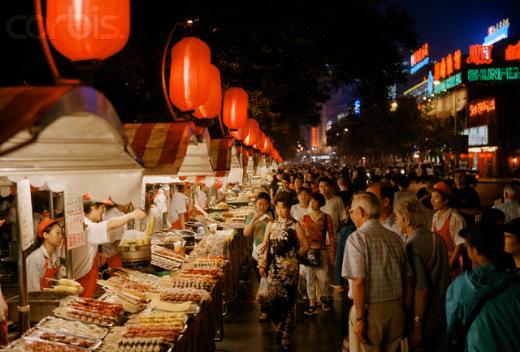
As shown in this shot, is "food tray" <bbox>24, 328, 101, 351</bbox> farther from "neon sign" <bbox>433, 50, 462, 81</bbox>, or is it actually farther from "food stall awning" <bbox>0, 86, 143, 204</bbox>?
"neon sign" <bbox>433, 50, 462, 81</bbox>

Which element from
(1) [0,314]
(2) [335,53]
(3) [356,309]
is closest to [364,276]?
(3) [356,309]

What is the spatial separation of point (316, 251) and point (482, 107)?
59.9 meters

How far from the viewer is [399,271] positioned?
5340 millimetres

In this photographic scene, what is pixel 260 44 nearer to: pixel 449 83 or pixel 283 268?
pixel 283 268

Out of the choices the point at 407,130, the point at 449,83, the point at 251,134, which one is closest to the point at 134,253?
the point at 251,134

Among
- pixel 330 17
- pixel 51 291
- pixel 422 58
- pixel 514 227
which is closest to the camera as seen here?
pixel 514 227

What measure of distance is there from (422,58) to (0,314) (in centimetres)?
13933

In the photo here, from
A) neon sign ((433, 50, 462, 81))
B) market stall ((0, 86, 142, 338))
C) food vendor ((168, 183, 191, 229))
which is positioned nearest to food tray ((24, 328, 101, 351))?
market stall ((0, 86, 142, 338))

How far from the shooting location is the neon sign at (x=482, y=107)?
59844 mm

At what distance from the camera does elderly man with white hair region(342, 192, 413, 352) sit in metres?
5.20

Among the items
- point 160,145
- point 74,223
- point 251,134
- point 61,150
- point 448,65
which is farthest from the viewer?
point 448,65

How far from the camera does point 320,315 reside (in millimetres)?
9539

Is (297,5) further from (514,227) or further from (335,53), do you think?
(514,227)

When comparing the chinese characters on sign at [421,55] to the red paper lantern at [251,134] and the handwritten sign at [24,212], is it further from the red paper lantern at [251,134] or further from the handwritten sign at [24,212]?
the handwritten sign at [24,212]
